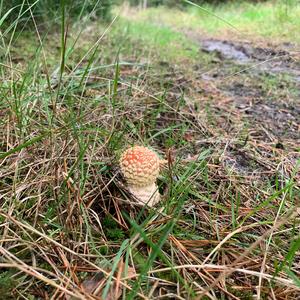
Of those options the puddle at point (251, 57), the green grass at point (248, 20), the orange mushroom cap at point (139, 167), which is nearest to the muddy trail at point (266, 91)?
the puddle at point (251, 57)

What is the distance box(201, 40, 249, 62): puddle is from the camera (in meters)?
4.26

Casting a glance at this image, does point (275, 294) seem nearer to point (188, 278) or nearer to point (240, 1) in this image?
point (188, 278)

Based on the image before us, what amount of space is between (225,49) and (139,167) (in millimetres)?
3906

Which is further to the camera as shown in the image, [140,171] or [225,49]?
[225,49]

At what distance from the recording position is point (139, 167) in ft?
4.66

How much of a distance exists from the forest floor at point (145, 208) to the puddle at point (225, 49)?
74.4 inches

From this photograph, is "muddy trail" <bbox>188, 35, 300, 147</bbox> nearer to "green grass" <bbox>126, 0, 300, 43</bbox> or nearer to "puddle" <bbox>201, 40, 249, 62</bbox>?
"puddle" <bbox>201, 40, 249, 62</bbox>

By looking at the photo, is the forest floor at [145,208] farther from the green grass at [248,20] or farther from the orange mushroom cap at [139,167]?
the green grass at [248,20]

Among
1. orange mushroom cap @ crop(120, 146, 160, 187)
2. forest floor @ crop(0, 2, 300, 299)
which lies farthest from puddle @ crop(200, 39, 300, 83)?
orange mushroom cap @ crop(120, 146, 160, 187)

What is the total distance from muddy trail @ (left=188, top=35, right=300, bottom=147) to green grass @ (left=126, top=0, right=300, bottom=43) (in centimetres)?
28

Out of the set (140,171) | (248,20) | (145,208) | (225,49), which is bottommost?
(225,49)

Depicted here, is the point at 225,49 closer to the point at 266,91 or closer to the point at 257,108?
the point at 266,91

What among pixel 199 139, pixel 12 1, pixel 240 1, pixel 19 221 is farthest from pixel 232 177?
pixel 240 1

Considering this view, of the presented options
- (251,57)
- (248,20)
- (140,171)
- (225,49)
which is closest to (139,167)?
(140,171)
